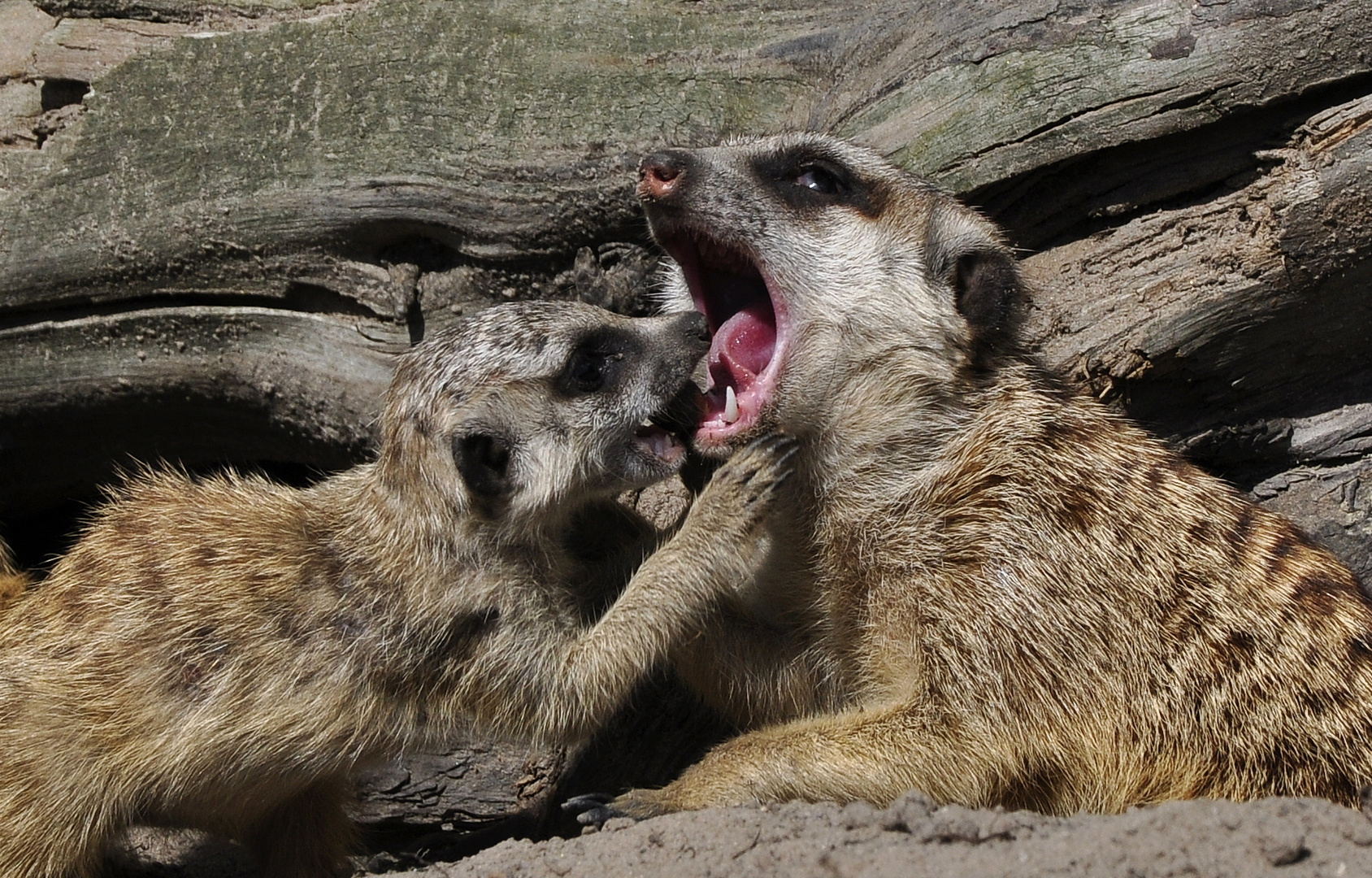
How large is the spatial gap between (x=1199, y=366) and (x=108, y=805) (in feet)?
13.8

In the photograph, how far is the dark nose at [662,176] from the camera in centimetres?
390

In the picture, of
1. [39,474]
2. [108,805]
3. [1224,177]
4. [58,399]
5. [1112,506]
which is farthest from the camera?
[39,474]

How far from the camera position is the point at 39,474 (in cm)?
594

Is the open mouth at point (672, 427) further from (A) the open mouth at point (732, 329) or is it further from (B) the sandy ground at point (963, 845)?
(B) the sandy ground at point (963, 845)

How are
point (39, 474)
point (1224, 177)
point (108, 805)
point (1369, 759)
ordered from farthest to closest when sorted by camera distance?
point (39, 474) → point (1224, 177) → point (108, 805) → point (1369, 759)

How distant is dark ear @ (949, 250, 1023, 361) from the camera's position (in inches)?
159

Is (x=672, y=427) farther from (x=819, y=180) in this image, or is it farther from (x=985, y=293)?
(x=985, y=293)

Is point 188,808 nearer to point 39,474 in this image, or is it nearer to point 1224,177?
point 39,474

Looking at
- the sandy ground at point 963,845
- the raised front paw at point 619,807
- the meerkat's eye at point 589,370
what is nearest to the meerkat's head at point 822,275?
the meerkat's eye at point 589,370

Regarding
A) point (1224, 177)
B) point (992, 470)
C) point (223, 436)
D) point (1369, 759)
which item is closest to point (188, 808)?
point (223, 436)

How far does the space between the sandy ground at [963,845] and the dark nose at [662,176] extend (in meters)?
1.87

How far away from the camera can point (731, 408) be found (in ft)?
12.8

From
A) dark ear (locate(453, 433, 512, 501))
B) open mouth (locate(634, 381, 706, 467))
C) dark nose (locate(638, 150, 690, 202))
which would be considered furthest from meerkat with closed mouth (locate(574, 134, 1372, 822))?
dark ear (locate(453, 433, 512, 501))

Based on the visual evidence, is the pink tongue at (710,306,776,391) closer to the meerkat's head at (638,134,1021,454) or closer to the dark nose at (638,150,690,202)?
the meerkat's head at (638,134,1021,454)
